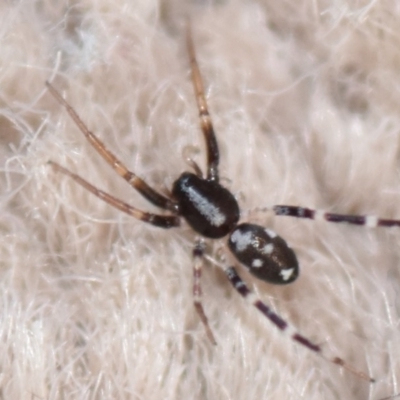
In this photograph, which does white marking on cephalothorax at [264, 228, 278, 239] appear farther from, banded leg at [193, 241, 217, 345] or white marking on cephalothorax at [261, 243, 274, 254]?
banded leg at [193, 241, 217, 345]

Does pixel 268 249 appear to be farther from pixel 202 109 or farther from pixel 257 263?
pixel 202 109

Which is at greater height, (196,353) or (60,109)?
(60,109)

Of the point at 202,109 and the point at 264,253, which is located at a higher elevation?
the point at 202,109

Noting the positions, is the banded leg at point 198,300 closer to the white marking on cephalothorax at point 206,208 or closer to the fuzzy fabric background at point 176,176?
the fuzzy fabric background at point 176,176

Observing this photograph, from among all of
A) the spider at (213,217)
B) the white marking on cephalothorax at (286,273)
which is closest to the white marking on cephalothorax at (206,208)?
the spider at (213,217)

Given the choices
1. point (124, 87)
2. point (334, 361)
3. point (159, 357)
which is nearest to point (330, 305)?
point (334, 361)

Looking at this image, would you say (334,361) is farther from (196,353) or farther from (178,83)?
(178,83)

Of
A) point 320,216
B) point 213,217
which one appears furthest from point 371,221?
point 213,217
